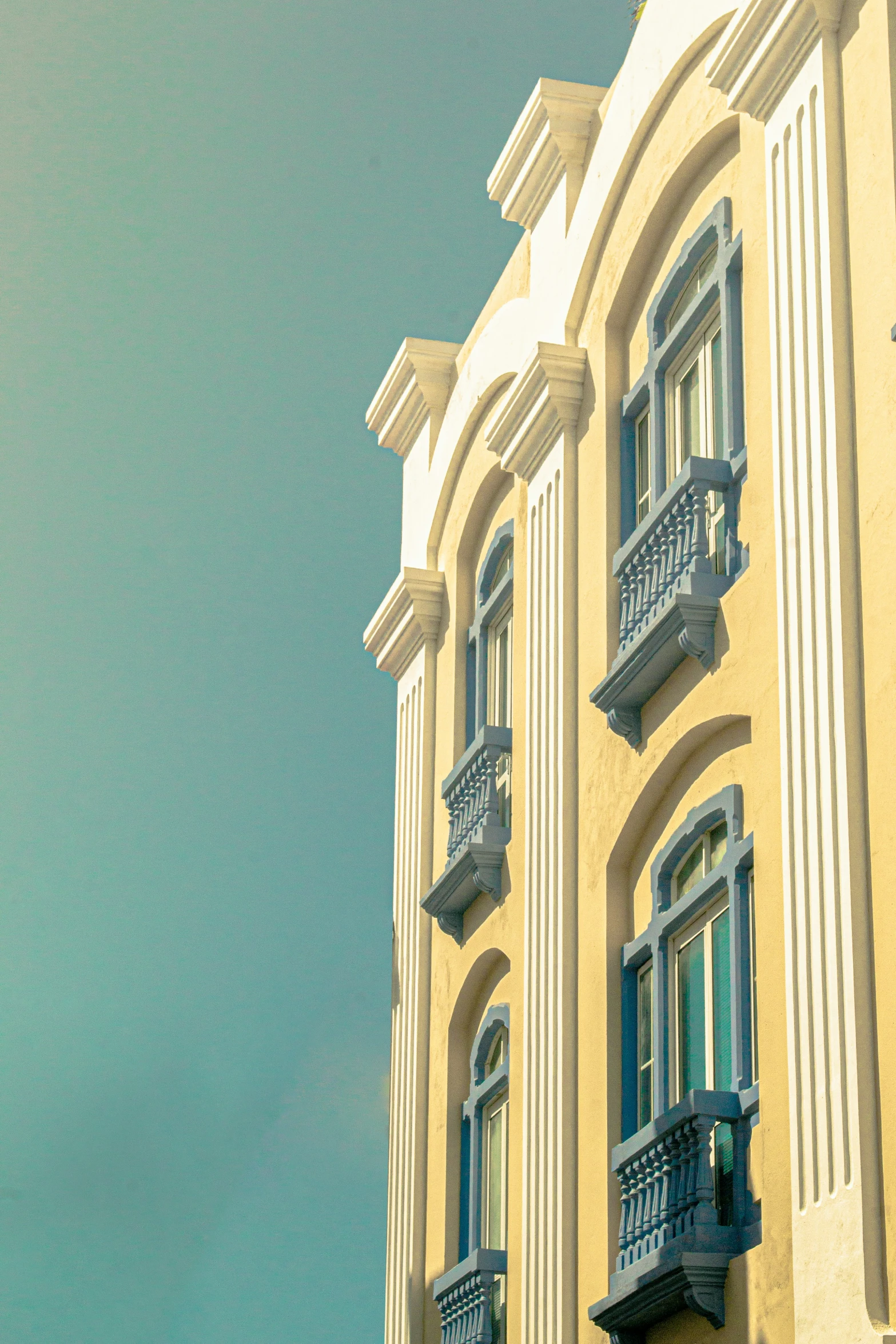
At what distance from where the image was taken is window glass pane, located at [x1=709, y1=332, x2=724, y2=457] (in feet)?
45.9

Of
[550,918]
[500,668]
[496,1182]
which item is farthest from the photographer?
[500,668]

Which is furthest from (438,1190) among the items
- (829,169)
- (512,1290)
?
(829,169)

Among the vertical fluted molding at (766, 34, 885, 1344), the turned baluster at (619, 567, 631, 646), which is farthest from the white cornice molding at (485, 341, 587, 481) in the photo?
the vertical fluted molding at (766, 34, 885, 1344)

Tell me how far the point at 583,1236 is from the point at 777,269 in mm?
6345

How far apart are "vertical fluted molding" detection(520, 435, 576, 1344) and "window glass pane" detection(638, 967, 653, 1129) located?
866 millimetres

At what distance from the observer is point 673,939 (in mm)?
13656

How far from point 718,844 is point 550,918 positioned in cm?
278

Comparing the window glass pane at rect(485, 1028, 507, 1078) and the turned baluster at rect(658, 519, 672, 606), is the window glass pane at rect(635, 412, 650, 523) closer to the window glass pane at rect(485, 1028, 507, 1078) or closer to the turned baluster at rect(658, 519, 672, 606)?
the turned baluster at rect(658, 519, 672, 606)

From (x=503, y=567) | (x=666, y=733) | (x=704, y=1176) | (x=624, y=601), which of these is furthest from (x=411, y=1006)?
(x=704, y=1176)

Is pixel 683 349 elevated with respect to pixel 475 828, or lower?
elevated

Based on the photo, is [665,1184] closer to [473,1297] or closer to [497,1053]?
[473,1297]

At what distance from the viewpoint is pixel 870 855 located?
10.6 metres

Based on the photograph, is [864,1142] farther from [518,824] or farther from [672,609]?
[518,824]

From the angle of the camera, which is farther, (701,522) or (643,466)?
(643,466)
